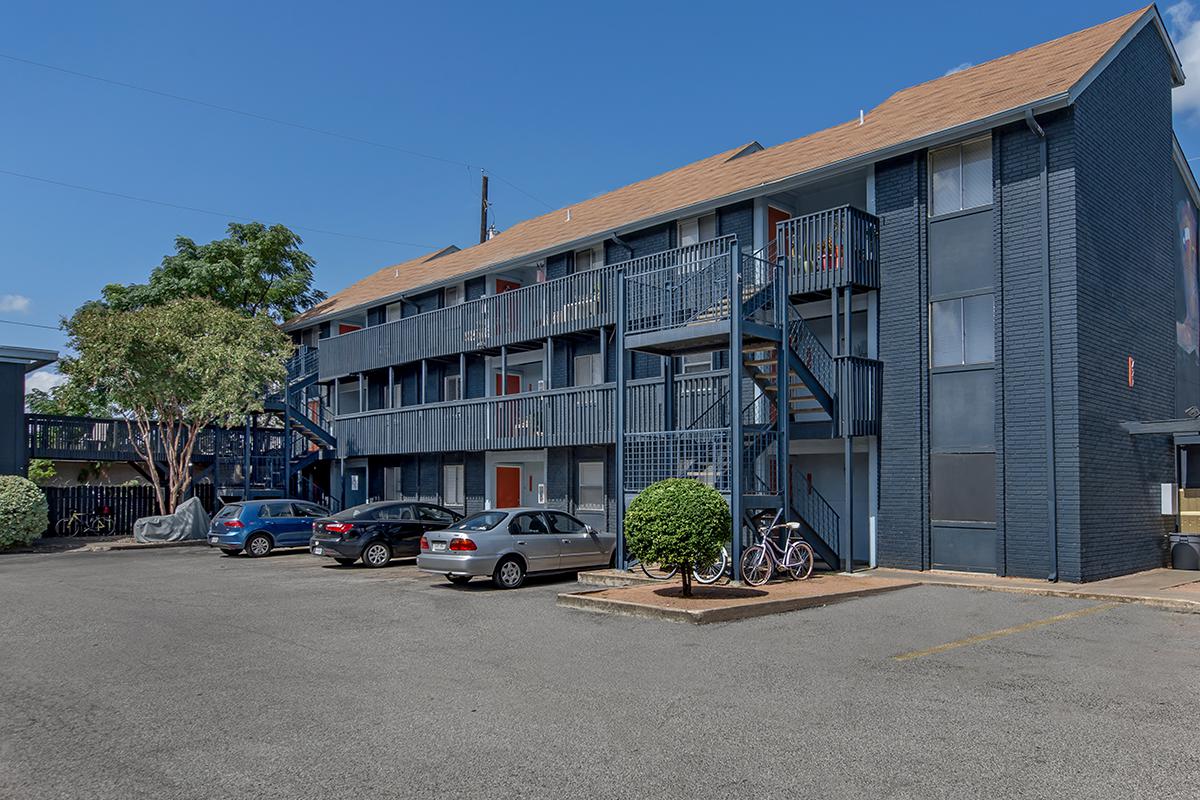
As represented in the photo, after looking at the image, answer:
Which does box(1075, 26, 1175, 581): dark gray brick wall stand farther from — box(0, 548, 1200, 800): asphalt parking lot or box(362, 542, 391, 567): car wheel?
box(362, 542, 391, 567): car wheel

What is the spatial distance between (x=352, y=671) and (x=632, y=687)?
273 centimetres

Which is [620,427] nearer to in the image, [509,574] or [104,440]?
[509,574]

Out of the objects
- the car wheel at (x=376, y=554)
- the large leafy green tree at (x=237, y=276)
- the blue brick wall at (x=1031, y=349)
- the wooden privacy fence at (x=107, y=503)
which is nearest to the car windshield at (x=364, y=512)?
the car wheel at (x=376, y=554)

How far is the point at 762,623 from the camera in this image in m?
11.9

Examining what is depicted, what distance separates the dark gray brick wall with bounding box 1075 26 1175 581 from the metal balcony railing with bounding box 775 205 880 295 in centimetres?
363

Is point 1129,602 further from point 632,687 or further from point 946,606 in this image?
point 632,687

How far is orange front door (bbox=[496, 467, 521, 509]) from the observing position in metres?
27.7

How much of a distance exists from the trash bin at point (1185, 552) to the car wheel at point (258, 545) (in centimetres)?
1980

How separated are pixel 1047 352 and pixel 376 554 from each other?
1343 centimetres

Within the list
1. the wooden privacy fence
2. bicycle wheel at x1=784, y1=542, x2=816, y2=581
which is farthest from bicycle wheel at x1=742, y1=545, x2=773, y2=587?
the wooden privacy fence

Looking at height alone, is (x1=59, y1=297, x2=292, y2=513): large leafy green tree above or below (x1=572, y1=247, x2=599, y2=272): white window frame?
below

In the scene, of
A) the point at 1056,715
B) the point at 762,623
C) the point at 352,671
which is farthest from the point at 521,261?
the point at 1056,715

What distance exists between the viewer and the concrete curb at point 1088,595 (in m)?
13.2

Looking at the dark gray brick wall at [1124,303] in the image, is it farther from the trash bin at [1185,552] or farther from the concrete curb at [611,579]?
the concrete curb at [611,579]
